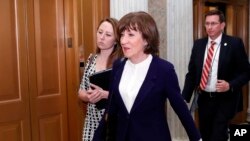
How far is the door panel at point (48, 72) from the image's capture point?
333 cm

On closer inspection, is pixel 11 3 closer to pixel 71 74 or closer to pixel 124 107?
pixel 71 74

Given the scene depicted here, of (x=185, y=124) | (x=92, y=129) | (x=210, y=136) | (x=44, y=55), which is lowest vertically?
(x=210, y=136)

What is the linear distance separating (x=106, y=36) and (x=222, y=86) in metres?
1.34

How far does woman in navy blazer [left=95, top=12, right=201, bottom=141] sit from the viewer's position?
1.74 m

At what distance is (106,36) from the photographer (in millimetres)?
2408

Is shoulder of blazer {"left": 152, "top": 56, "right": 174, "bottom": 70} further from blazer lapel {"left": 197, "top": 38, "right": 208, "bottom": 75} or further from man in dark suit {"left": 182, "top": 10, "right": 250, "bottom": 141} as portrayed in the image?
blazer lapel {"left": 197, "top": 38, "right": 208, "bottom": 75}

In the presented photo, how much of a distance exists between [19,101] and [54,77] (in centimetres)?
45

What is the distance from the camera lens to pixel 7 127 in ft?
10.3

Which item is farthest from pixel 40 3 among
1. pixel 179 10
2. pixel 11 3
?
pixel 179 10

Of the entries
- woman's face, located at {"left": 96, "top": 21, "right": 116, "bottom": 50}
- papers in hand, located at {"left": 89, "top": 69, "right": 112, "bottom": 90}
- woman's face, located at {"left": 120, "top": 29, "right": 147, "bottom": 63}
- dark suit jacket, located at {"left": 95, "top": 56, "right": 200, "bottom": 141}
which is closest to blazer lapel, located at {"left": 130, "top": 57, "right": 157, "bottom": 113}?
dark suit jacket, located at {"left": 95, "top": 56, "right": 200, "bottom": 141}

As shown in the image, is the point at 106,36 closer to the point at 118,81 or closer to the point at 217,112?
the point at 118,81

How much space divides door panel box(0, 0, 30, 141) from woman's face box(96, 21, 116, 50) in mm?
1096

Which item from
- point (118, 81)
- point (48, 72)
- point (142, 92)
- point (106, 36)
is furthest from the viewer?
point (48, 72)

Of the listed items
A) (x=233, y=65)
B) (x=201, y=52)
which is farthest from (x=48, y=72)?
(x=233, y=65)
